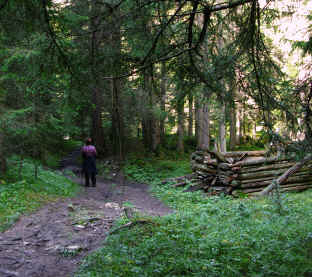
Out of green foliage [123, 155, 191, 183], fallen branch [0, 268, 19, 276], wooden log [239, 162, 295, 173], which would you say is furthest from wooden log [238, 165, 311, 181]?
fallen branch [0, 268, 19, 276]

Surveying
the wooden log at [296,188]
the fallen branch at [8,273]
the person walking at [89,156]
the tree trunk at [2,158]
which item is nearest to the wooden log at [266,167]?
the wooden log at [296,188]

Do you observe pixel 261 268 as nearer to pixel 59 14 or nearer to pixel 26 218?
pixel 59 14

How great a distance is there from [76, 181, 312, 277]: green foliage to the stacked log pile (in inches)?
177

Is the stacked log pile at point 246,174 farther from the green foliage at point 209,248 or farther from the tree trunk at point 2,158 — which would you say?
the tree trunk at point 2,158

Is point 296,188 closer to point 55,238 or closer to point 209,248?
point 209,248

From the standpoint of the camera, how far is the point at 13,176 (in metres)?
9.79

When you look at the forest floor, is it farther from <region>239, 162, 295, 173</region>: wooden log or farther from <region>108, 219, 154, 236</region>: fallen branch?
<region>239, 162, 295, 173</region>: wooden log

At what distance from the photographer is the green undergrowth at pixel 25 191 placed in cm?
714

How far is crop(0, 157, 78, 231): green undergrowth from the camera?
7137 millimetres

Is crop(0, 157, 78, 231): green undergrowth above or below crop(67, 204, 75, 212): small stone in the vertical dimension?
above

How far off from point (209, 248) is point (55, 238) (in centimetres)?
286

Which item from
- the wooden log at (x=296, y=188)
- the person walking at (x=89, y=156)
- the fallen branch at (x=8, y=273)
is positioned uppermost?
the person walking at (x=89, y=156)

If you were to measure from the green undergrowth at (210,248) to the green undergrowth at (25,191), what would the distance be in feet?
9.20

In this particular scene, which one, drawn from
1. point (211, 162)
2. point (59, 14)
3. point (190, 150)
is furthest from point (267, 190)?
point (190, 150)
